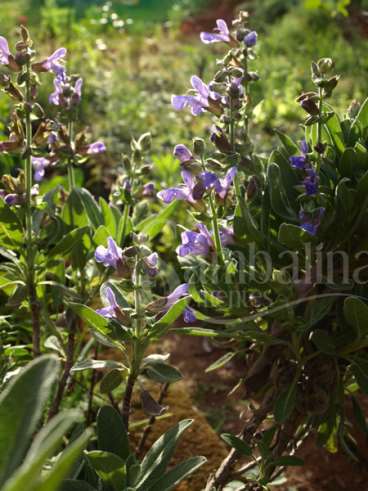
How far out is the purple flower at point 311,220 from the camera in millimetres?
1479

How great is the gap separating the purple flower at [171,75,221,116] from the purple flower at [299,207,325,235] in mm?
306

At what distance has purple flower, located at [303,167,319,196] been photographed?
1508 millimetres

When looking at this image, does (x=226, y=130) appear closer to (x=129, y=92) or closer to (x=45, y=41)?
(x=129, y=92)

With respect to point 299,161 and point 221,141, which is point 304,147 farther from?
point 221,141

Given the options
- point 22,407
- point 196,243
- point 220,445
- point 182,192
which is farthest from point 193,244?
point 220,445

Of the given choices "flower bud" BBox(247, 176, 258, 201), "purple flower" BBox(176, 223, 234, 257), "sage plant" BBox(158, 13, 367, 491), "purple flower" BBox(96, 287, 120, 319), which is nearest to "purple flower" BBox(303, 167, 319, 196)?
"sage plant" BBox(158, 13, 367, 491)

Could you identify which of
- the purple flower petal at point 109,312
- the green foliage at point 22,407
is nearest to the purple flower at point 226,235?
the purple flower petal at point 109,312

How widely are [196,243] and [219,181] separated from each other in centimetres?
15

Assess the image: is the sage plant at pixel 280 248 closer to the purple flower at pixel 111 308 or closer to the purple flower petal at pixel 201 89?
the purple flower petal at pixel 201 89

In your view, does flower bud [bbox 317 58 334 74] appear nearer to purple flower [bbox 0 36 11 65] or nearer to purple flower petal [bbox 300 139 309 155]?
purple flower petal [bbox 300 139 309 155]

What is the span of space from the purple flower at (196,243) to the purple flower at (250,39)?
396 mm

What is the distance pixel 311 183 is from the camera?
4.94 ft

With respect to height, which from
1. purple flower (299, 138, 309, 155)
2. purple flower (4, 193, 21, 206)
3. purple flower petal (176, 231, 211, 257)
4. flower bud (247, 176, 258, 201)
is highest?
purple flower (299, 138, 309, 155)

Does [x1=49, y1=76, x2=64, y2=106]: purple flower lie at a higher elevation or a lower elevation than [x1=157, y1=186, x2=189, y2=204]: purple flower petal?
higher
